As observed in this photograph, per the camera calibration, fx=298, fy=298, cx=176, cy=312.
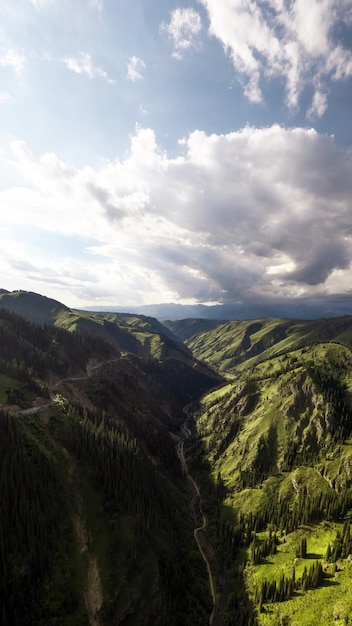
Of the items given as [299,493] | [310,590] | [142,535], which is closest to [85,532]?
[142,535]

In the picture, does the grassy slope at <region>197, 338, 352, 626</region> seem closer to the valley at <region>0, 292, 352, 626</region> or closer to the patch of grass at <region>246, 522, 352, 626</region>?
the patch of grass at <region>246, 522, 352, 626</region>

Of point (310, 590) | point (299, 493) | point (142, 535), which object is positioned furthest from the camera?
point (299, 493)

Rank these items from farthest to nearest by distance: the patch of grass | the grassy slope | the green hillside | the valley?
the grassy slope → the patch of grass → the valley → the green hillside

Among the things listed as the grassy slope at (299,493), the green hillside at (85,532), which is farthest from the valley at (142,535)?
the grassy slope at (299,493)

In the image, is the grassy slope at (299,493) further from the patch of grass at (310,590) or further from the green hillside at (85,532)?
the green hillside at (85,532)

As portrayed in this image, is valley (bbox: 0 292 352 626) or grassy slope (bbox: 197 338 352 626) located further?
grassy slope (bbox: 197 338 352 626)

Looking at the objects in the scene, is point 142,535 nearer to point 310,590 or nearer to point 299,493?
point 310,590

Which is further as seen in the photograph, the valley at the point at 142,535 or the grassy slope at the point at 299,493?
the grassy slope at the point at 299,493

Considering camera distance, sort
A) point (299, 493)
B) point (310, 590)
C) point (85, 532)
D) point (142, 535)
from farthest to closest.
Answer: point (299, 493) → point (142, 535) → point (85, 532) → point (310, 590)

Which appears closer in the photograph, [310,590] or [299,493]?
[310,590]

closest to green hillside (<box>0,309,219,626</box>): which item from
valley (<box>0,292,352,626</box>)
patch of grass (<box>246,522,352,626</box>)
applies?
valley (<box>0,292,352,626</box>)

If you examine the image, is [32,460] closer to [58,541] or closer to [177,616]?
[58,541]

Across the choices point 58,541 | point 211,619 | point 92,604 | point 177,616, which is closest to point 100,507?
point 58,541
